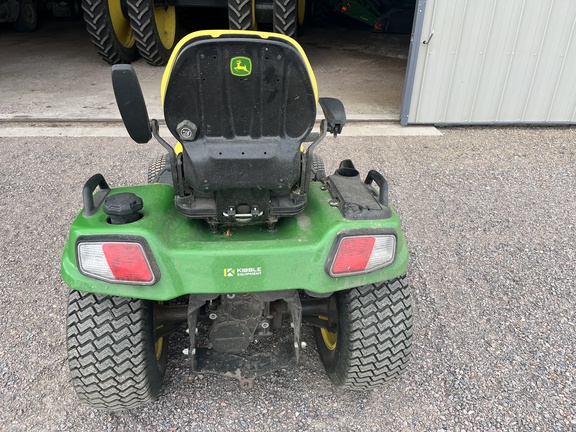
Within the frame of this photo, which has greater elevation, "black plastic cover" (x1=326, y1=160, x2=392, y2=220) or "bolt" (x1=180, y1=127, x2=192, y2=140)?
"bolt" (x1=180, y1=127, x2=192, y2=140)

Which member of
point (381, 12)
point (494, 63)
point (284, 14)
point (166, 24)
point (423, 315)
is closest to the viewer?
point (423, 315)

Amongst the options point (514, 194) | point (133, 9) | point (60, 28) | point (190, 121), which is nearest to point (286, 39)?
point (190, 121)

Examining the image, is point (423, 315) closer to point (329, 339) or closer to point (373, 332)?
point (329, 339)

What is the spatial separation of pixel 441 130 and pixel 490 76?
0.75 metres

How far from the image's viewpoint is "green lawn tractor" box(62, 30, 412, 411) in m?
1.58

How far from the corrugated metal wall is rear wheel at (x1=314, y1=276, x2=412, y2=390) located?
3.76m

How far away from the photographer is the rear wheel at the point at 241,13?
21.2 ft

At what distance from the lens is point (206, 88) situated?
157 cm

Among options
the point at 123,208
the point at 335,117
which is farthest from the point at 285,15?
the point at 123,208

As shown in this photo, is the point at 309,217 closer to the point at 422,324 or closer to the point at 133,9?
the point at 422,324

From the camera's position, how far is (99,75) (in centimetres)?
689

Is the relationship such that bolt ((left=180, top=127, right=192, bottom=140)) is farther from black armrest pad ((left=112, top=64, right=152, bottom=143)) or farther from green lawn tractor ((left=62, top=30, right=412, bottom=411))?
black armrest pad ((left=112, top=64, right=152, bottom=143))

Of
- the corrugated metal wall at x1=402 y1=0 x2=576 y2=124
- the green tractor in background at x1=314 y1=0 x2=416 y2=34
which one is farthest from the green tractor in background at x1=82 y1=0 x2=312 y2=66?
the green tractor in background at x1=314 y1=0 x2=416 y2=34

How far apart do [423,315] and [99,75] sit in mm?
6085
